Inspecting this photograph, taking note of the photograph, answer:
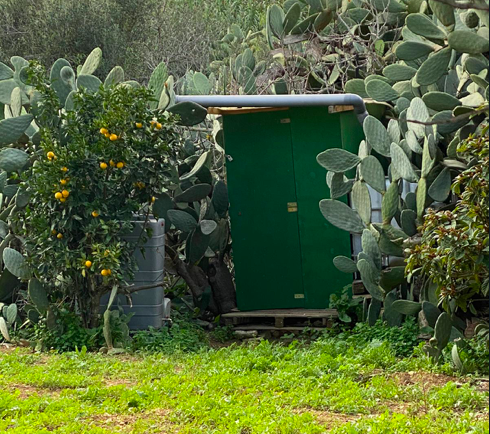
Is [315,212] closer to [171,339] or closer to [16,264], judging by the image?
[171,339]

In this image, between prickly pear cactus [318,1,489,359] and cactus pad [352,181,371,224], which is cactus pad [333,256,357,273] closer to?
prickly pear cactus [318,1,489,359]

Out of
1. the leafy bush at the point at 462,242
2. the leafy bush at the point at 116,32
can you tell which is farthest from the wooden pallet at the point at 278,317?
the leafy bush at the point at 116,32

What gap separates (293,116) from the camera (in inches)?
285

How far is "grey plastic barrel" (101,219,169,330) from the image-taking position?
6684 millimetres

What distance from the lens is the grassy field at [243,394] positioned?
3889mm

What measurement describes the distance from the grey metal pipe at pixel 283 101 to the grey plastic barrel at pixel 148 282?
108cm

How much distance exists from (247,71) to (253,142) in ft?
3.78

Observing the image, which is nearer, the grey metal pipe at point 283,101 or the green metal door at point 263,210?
the grey metal pipe at point 283,101

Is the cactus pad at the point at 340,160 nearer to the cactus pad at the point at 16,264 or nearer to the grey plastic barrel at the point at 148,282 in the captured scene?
the grey plastic barrel at the point at 148,282

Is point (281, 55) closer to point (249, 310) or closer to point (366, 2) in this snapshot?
point (366, 2)

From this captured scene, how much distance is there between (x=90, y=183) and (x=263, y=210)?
1.83 m

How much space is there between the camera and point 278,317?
7.20 metres

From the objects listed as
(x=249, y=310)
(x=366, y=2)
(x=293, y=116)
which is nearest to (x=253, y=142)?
(x=293, y=116)

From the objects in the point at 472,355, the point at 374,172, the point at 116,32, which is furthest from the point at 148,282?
the point at 116,32
